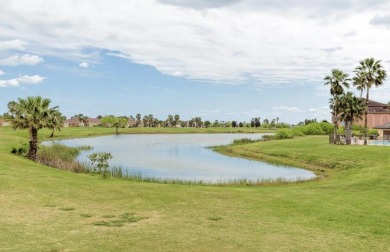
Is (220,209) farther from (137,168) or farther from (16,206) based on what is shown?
(137,168)

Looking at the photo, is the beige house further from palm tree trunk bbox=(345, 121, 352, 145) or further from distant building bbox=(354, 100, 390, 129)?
distant building bbox=(354, 100, 390, 129)

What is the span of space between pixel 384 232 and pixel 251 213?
230 inches

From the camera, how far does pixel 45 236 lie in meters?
13.8

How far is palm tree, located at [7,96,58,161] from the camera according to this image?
5003 centimetres

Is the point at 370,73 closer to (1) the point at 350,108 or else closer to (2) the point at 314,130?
(1) the point at 350,108

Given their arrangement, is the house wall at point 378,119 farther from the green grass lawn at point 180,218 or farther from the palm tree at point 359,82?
→ the green grass lawn at point 180,218

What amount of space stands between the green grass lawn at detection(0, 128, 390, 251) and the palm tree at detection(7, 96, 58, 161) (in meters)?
22.2

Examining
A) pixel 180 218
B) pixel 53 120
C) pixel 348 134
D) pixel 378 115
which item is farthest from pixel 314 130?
pixel 180 218

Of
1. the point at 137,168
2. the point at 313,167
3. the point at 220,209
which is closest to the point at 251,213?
the point at 220,209

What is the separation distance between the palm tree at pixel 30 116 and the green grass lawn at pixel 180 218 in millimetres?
22203

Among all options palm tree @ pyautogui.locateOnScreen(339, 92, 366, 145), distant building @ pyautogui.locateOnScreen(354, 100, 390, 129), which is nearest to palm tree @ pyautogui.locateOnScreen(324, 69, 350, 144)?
palm tree @ pyautogui.locateOnScreen(339, 92, 366, 145)

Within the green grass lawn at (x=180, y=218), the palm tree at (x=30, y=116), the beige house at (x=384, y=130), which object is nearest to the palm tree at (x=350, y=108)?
the beige house at (x=384, y=130)

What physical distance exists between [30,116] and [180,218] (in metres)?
38.4

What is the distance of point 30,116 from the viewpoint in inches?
1962
